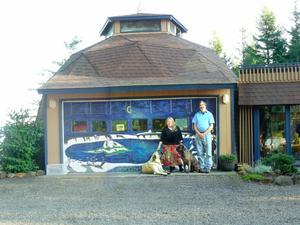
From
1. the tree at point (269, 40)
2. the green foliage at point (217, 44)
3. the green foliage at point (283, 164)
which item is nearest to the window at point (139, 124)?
the green foliage at point (283, 164)

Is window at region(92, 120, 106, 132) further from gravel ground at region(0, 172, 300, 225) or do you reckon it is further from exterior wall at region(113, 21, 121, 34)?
exterior wall at region(113, 21, 121, 34)

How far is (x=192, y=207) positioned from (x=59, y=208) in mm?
2309

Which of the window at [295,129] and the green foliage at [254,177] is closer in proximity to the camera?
the green foliage at [254,177]

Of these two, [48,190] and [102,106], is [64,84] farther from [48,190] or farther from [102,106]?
[48,190]

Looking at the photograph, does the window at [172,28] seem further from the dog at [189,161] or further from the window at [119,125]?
the dog at [189,161]

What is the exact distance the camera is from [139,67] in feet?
47.8

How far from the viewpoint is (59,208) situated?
8.31 metres

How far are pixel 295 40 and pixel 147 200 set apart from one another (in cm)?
3361

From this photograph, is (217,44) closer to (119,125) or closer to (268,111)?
(268,111)

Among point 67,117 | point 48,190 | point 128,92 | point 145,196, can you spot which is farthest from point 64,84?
point 145,196

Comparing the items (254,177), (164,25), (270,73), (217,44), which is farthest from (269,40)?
(254,177)

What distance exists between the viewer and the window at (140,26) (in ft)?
59.1

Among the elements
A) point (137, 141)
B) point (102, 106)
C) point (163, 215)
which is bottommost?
point (163, 215)

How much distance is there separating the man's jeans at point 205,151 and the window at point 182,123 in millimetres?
755
